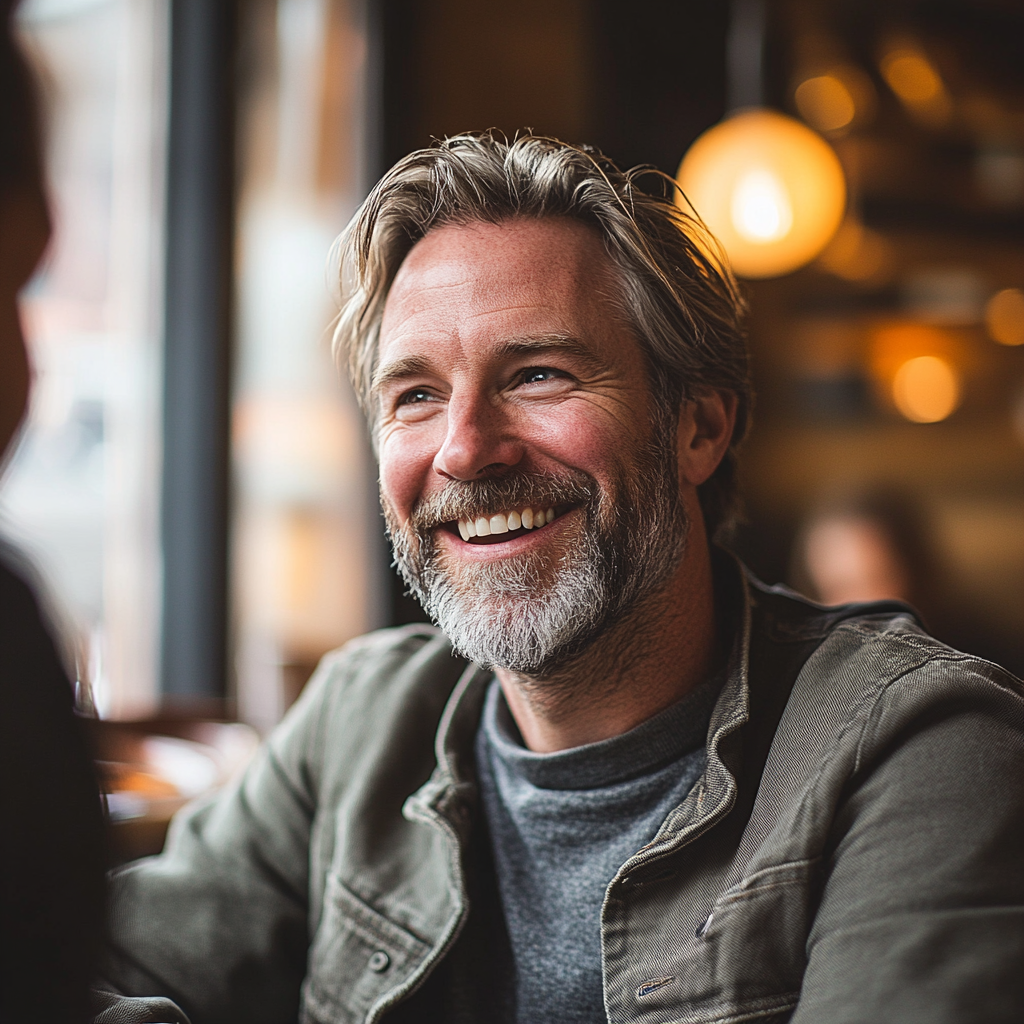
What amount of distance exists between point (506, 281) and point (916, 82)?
4.49 m

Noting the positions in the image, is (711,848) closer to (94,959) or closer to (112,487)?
(94,959)

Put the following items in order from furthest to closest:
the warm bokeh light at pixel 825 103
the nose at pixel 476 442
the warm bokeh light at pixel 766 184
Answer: the warm bokeh light at pixel 825 103
the warm bokeh light at pixel 766 184
the nose at pixel 476 442

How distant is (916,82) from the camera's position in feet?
16.0

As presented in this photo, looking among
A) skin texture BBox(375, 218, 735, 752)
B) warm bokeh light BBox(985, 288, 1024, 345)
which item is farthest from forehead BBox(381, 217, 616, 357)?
warm bokeh light BBox(985, 288, 1024, 345)

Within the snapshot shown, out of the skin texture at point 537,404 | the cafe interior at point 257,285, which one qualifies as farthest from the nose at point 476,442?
the cafe interior at point 257,285

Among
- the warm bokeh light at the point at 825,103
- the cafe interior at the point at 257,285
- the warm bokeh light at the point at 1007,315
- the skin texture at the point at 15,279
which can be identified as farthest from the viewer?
the warm bokeh light at the point at 1007,315

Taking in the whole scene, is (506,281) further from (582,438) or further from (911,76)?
(911,76)

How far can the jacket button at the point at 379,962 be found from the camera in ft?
3.85

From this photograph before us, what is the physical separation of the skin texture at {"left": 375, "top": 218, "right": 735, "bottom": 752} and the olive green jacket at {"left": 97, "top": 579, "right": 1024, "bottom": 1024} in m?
0.10

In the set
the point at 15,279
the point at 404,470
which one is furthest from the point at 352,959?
the point at 15,279

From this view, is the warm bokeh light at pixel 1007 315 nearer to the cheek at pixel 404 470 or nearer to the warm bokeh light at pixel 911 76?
the warm bokeh light at pixel 911 76

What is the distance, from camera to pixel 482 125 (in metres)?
3.85

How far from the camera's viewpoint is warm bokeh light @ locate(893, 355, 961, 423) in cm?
511

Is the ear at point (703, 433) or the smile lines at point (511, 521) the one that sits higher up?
the ear at point (703, 433)
